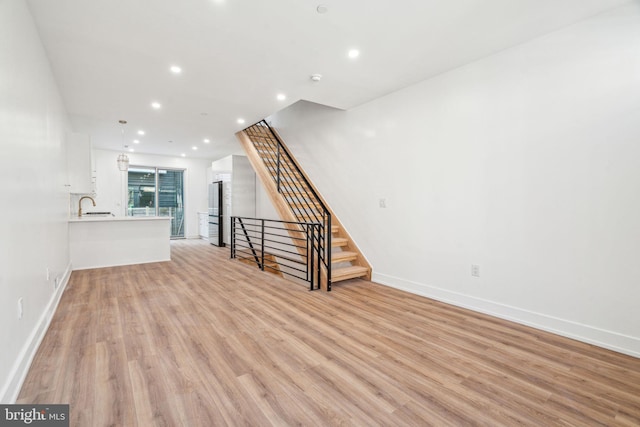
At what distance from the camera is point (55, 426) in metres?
1.51

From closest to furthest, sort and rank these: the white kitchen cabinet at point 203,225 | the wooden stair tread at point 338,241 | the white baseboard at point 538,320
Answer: the white baseboard at point 538,320 < the wooden stair tread at point 338,241 < the white kitchen cabinet at point 203,225

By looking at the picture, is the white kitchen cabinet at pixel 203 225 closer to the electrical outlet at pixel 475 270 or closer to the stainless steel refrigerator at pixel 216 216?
the stainless steel refrigerator at pixel 216 216

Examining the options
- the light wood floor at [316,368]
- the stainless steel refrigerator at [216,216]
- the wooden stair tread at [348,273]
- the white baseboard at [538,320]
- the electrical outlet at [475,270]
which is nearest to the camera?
the light wood floor at [316,368]

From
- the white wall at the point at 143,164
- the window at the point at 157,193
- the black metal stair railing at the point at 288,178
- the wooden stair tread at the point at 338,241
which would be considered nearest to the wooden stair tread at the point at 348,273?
the wooden stair tread at the point at 338,241

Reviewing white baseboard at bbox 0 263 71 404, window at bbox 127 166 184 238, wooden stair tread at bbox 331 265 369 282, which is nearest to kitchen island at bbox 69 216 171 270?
white baseboard at bbox 0 263 71 404

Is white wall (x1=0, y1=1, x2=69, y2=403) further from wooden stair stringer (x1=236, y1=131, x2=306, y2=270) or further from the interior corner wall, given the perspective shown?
the interior corner wall

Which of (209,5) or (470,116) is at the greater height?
(209,5)

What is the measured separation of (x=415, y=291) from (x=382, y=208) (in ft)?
4.09

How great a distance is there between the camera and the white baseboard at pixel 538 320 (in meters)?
2.35

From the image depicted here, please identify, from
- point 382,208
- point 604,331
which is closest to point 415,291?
point 382,208

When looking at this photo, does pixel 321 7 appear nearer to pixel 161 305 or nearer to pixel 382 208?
pixel 382 208

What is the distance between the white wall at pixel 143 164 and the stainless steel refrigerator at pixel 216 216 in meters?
1.61

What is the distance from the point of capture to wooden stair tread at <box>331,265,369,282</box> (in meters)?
4.14

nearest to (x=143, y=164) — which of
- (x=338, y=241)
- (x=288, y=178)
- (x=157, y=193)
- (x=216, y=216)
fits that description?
(x=157, y=193)
